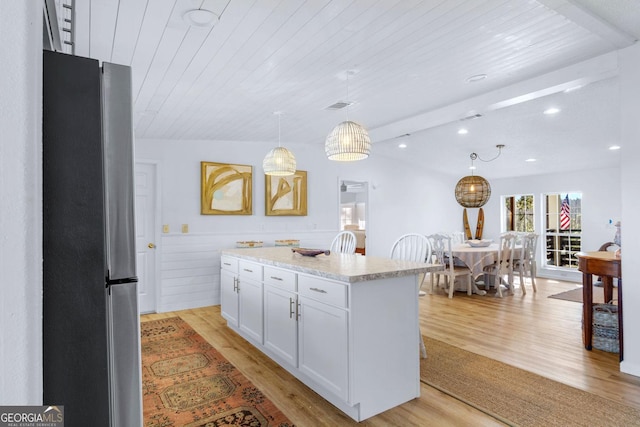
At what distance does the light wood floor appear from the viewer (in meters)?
2.28

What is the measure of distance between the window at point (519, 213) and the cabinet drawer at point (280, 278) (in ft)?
22.2

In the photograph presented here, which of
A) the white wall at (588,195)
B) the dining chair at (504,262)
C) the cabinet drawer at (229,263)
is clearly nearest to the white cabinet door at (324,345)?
the cabinet drawer at (229,263)

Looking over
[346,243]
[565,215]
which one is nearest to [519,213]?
[565,215]

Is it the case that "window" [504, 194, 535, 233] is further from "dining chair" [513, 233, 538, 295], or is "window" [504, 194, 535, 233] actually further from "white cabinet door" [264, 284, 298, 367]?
"white cabinet door" [264, 284, 298, 367]

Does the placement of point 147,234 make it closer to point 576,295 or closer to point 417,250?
point 417,250

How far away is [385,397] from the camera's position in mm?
2299

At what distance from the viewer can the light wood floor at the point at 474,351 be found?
2283 millimetres

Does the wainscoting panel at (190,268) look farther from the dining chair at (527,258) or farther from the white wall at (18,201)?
the white wall at (18,201)

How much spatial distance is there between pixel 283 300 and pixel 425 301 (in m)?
3.04

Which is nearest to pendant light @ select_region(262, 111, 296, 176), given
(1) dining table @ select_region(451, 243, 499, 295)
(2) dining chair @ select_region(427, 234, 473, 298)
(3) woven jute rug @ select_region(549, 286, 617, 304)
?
(2) dining chair @ select_region(427, 234, 473, 298)

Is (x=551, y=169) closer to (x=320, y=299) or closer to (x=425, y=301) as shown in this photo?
(x=425, y=301)

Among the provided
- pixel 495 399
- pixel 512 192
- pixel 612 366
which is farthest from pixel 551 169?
pixel 495 399

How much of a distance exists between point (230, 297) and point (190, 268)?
144 centimetres

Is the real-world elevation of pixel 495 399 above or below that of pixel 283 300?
below
